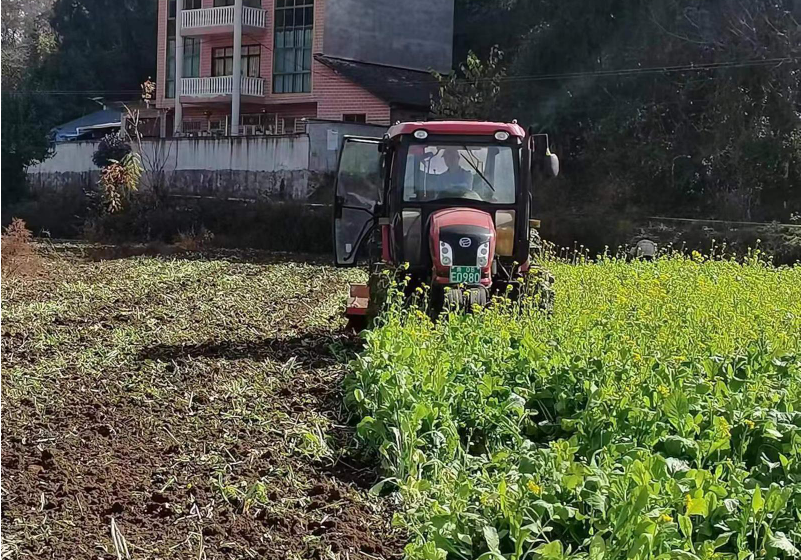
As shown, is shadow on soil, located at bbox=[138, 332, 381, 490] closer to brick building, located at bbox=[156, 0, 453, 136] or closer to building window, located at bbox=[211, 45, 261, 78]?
brick building, located at bbox=[156, 0, 453, 136]

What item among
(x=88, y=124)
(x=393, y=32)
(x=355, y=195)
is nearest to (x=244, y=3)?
(x=393, y=32)

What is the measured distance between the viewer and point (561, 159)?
2869 cm

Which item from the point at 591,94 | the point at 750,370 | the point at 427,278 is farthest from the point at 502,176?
the point at 591,94

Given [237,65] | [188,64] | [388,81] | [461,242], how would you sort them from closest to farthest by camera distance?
1. [461,242]
2. [388,81]
3. [237,65]
4. [188,64]

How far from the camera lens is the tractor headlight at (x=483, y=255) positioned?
31.8 feet

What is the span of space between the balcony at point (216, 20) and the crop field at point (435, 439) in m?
29.1

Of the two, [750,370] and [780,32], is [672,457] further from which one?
[780,32]

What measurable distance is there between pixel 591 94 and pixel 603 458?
24.1 meters

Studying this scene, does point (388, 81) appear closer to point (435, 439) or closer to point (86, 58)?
point (86, 58)

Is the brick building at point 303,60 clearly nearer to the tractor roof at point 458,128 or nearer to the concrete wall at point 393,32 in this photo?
the concrete wall at point 393,32

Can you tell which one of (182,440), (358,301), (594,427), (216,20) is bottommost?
(182,440)

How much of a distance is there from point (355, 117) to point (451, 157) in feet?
82.6

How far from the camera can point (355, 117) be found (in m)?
35.0

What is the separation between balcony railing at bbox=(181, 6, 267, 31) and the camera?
3738cm
